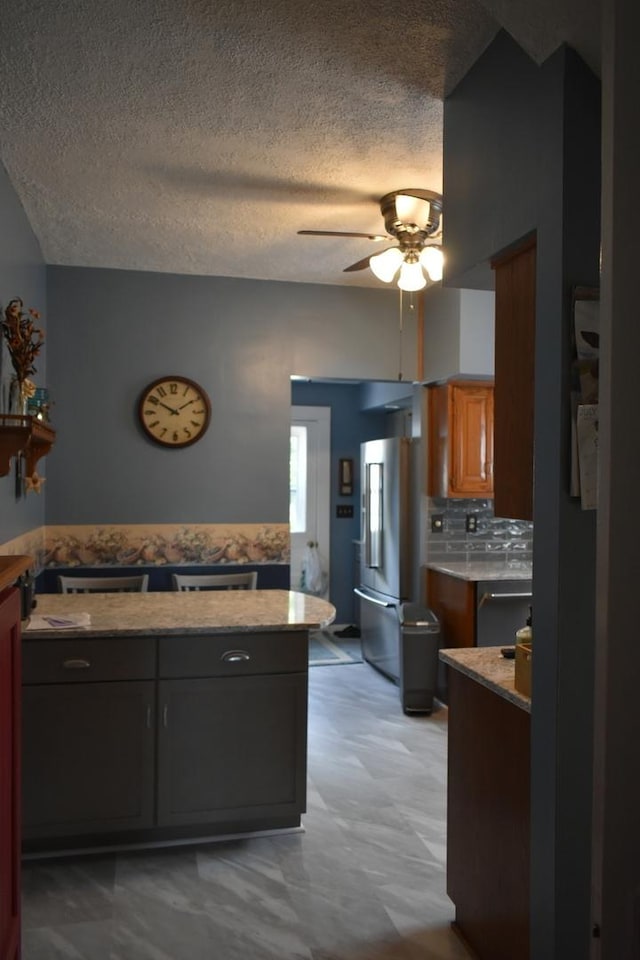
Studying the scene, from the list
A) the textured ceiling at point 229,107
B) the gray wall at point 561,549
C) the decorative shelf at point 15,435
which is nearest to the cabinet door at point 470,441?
the textured ceiling at point 229,107

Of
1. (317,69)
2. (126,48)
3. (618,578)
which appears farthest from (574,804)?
(126,48)

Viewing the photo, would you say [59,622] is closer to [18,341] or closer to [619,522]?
[18,341]

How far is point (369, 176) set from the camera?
118 inches

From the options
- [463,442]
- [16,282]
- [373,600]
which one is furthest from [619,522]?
[373,600]

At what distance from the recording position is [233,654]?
2.75 m

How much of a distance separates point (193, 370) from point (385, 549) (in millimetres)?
1818

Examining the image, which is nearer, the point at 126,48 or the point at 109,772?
the point at 126,48

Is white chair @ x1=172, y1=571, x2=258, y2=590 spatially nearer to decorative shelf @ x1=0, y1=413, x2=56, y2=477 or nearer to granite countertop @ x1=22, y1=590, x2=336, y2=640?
granite countertop @ x1=22, y1=590, x2=336, y2=640

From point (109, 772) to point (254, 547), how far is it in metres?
2.13

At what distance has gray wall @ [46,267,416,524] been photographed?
4.38 m

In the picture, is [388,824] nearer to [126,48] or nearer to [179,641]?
[179,641]

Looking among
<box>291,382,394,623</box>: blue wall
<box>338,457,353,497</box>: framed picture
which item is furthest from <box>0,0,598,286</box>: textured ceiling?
<box>338,457,353,497</box>: framed picture

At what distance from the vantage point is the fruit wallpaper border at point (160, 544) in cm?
435

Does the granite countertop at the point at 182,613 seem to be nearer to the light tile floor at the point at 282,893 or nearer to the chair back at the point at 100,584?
the chair back at the point at 100,584
